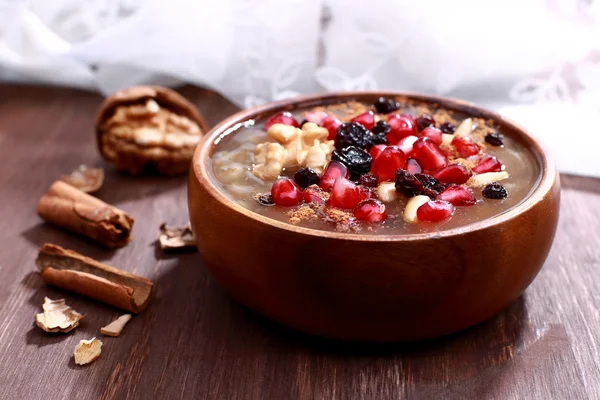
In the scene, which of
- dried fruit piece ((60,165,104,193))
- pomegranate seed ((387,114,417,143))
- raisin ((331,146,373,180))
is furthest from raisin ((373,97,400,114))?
dried fruit piece ((60,165,104,193))

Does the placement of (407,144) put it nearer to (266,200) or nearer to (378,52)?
(266,200)

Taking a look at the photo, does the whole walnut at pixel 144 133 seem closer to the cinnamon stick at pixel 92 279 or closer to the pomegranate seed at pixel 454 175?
the cinnamon stick at pixel 92 279

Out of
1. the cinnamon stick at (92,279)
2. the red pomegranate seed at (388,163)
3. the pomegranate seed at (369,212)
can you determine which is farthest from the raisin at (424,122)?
the cinnamon stick at (92,279)

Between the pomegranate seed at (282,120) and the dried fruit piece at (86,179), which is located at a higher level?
the pomegranate seed at (282,120)

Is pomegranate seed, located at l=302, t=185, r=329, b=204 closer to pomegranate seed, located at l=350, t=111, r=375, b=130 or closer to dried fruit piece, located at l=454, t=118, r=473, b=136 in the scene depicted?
pomegranate seed, located at l=350, t=111, r=375, b=130

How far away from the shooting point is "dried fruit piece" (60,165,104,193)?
87.4 inches

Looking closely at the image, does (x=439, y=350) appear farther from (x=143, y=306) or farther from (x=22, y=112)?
(x=22, y=112)

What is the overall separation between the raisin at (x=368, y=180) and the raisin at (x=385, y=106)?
0.41 m

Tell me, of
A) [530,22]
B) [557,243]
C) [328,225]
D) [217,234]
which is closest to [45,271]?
[217,234]

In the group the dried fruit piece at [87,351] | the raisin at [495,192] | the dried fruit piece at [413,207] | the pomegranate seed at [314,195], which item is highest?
the dried fruit piece at [413,207]

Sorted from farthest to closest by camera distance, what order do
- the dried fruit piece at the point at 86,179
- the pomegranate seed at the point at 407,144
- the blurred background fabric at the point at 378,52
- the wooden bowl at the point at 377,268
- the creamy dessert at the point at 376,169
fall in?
1. the blurred background fabric at the point at 378,52
2. the dried fruit piece at the point at 86,179
3. the pomegranate seed at the point at 407,144
4. the creamy dessert at the point at 376,169
5. the wooden bowl at the point at 377,268

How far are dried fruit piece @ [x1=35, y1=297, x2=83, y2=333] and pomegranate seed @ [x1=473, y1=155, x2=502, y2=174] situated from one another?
96cm

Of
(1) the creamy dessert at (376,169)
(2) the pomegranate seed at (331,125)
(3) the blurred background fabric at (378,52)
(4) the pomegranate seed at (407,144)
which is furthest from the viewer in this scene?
(3) the blurred background fabric at (378,52)

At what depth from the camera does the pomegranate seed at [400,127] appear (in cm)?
181
